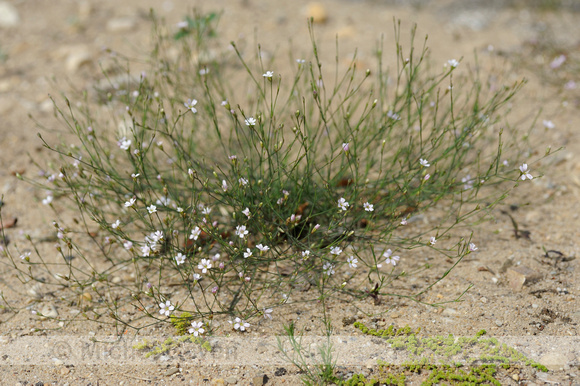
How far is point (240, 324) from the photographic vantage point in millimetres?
2783

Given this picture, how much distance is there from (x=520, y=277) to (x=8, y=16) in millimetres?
6901

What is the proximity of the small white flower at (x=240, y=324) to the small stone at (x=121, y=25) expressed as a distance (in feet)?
15.3

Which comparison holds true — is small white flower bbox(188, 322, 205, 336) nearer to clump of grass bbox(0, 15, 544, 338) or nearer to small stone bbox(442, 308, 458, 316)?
clump of grass bbox(0, 15, 544, 338)

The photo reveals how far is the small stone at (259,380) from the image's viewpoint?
2498 mm

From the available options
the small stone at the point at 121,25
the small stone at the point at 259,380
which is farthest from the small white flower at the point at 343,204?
the small stone at the point at 121,25

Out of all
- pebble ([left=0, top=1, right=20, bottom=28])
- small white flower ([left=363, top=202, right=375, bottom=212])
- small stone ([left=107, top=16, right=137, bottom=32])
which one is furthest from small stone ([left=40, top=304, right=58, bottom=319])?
pebble ([left=0, top=1, right=20, bottom=28])

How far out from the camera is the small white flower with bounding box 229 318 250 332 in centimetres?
269

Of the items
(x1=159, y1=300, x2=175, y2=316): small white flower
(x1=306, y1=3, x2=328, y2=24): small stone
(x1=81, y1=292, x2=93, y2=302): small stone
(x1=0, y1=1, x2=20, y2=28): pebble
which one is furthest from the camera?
(x1=0, y1=1, x2=20, y2=28): pebble

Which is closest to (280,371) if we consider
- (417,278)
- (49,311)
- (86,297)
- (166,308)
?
(166,308)

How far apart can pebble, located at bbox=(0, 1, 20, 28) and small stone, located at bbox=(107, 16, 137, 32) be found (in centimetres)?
134

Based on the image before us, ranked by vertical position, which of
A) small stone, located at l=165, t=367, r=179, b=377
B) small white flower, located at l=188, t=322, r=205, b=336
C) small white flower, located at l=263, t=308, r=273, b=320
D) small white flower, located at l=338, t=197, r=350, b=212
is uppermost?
small white flower, located at l=338, t=197, r=350, b=212

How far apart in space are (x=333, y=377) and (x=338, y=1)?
5653 millimetres

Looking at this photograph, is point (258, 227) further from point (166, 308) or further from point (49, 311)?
point (49, 311)

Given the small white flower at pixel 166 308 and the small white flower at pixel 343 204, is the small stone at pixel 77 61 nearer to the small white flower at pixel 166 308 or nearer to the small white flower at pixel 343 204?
the small white flower at pixel 166 308
